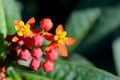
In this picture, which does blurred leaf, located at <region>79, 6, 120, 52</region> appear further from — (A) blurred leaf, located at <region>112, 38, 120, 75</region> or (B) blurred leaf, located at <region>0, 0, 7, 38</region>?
(B) blurred leaf, located at <region>0, 0, 7, 38</region>

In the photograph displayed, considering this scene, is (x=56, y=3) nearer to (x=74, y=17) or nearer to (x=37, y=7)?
(x=37, y=7)

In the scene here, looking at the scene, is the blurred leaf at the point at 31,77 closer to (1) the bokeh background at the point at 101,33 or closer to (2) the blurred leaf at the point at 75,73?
(2) the blurred leaf at the point at 75,73

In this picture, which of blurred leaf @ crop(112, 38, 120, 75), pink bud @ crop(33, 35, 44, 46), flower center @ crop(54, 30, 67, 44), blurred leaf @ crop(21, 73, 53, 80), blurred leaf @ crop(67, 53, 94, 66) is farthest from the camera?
blurred leaf @ crop(67, 53, 94, 66)

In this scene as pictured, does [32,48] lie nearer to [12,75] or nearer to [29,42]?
[29,42]

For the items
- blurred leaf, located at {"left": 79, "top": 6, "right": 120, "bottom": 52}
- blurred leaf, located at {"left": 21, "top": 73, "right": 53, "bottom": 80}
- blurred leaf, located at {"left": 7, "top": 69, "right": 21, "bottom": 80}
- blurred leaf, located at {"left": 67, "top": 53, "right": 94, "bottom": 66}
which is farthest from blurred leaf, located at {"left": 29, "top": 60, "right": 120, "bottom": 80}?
blurred leaf, located at {"left": 79, "top": 6, "right": 120, "bottom": 52}

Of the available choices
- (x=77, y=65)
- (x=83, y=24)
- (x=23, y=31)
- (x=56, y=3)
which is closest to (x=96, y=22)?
(x=83, y=24)

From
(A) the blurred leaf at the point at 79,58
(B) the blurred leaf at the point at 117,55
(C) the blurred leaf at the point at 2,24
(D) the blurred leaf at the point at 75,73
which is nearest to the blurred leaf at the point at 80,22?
(A) the blurred leaf at the point at 79,58

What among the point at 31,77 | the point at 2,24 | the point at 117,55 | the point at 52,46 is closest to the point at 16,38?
the point at 52,46
